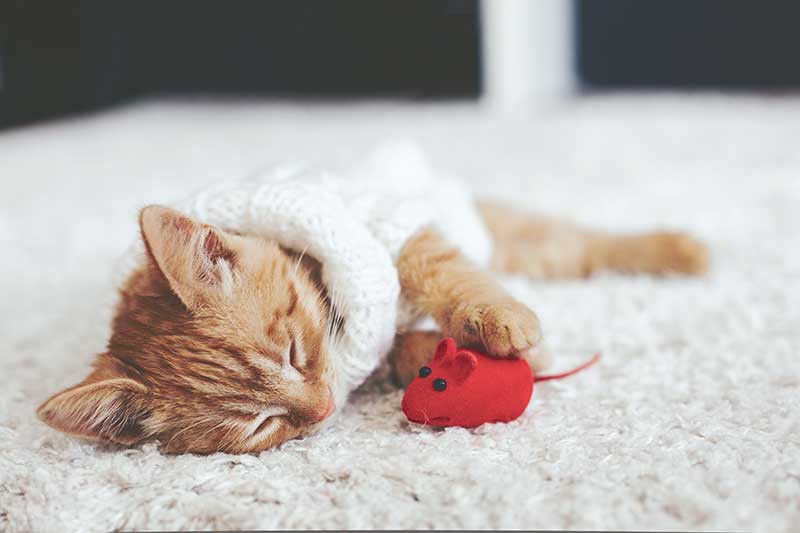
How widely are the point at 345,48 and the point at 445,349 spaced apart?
3.59 meters

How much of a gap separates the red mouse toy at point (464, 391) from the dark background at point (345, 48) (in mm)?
2764

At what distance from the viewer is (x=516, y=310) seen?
37.8 inches

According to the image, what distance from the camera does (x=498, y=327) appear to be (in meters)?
0.93

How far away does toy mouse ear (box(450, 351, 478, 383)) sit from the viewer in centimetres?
90

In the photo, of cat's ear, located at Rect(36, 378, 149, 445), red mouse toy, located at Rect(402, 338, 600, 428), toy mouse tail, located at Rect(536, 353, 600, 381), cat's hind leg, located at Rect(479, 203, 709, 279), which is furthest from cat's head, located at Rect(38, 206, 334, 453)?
cat's hind leg, located at Rect(479, 203, 709, 279)

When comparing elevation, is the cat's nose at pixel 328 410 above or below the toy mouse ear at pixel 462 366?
below

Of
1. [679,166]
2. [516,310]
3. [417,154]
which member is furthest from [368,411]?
[679,166]

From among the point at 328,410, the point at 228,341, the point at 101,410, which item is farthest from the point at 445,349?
the point at 101,410

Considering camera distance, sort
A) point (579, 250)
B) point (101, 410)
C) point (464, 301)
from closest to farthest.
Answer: point (101, 410) → point (464, 301) → point (579, 250)

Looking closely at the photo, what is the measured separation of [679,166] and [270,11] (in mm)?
2752

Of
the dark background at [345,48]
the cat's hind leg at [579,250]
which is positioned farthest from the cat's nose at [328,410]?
the dark background at [345,48]

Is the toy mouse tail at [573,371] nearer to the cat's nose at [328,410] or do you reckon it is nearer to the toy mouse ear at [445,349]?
the toy mouse ear at [445,349]

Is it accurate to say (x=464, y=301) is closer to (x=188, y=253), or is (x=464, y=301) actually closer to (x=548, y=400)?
(x=548, y=400)

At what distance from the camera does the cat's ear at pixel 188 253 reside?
35.1 inches
